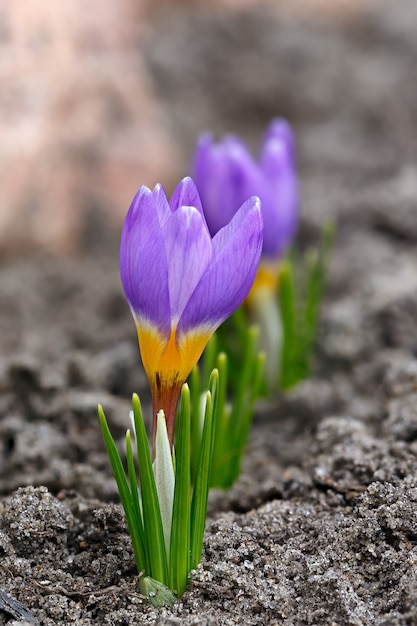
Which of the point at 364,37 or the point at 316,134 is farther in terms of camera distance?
the point at 364,37

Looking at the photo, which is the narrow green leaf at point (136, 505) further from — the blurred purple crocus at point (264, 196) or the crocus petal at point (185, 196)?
the blurred purple crocus at point (264, 196)

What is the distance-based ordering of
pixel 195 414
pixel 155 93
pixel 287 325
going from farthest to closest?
pixel 155 93 < pixel 287 325 < pixel 195 414

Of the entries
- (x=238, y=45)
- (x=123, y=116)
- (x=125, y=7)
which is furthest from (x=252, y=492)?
(x=238, y=45)

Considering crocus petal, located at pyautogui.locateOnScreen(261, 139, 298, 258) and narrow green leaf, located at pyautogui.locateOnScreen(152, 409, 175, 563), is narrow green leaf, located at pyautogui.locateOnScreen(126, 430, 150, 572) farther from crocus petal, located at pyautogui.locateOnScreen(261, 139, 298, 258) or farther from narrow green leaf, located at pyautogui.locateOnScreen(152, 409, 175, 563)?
crocus petal, located at pyautogui.locateOnScreen(261, 139, 298, 258)

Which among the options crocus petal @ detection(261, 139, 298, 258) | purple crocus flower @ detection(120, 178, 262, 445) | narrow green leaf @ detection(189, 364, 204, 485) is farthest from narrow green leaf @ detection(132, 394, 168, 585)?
crocus petal @ detection(261, 139, 298, 258)

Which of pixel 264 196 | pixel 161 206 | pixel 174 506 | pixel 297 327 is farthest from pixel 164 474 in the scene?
pixel 297 327

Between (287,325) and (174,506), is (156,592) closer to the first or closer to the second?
(174,506)

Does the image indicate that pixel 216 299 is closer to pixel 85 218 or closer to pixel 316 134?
pixel 85 218

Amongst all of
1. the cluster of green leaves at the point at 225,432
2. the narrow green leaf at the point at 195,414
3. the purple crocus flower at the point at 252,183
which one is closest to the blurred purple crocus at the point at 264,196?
the purple crocus flower at the point at 252,183

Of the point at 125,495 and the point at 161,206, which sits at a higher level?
the point at 161,206
